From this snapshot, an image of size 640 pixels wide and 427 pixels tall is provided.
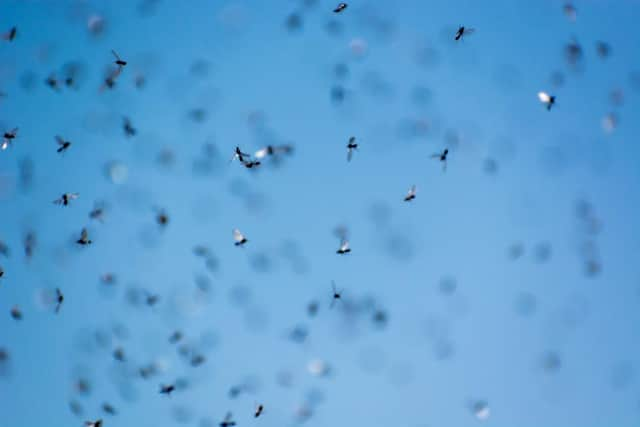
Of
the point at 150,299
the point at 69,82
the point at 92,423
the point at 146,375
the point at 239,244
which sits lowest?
the point at 92,423

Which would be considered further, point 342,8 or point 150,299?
point 150,299

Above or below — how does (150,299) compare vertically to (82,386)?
above

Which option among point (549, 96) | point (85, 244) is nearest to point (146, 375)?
point (85, 244)

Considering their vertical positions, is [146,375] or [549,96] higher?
[549,96]

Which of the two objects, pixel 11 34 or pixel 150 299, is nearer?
pixel 11 34

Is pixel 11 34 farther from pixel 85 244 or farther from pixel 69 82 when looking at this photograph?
pixel 85 244

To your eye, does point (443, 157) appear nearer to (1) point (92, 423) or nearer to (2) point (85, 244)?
(2) point (85, 244)

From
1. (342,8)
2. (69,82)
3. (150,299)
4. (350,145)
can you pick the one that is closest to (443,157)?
(350,145)

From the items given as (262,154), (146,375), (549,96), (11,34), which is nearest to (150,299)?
(146,375)

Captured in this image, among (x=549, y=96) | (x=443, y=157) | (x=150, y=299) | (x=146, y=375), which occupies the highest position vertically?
(x=549, y=96)
